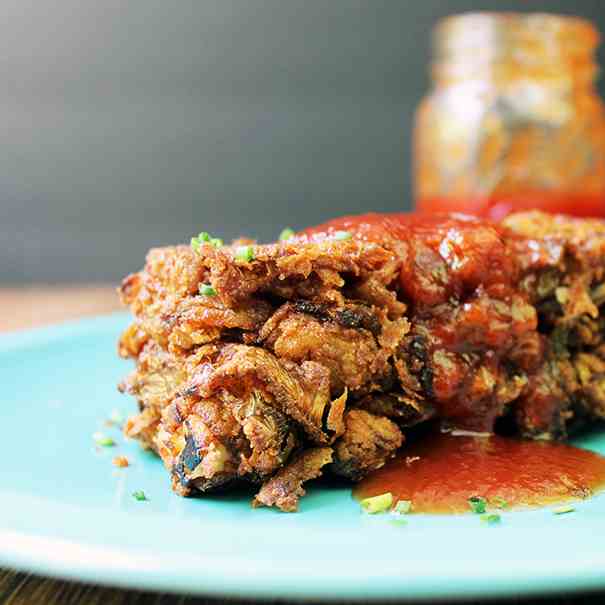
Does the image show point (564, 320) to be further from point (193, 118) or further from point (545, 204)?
point (193, 118)

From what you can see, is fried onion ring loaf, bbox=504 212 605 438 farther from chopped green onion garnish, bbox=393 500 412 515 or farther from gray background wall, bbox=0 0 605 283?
gray background wall, bbox=0 0 605 283

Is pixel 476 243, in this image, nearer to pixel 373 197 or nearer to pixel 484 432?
pixel 484 432

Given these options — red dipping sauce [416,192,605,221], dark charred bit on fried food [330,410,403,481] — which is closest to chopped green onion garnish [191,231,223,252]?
dark charred bit on fried food [330,410,403,481]

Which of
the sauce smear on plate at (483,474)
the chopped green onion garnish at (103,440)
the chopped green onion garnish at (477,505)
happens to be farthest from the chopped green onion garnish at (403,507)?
the chopped green onion garnish at (103,440)

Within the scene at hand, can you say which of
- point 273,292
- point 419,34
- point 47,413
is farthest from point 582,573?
point 419,34

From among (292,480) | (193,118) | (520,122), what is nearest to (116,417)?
(292,480)

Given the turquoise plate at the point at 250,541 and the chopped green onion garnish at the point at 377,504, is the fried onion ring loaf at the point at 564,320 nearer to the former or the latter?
the turquoise plate at the point at 250,541

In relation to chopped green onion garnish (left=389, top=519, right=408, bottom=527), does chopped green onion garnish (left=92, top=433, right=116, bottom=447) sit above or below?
below
